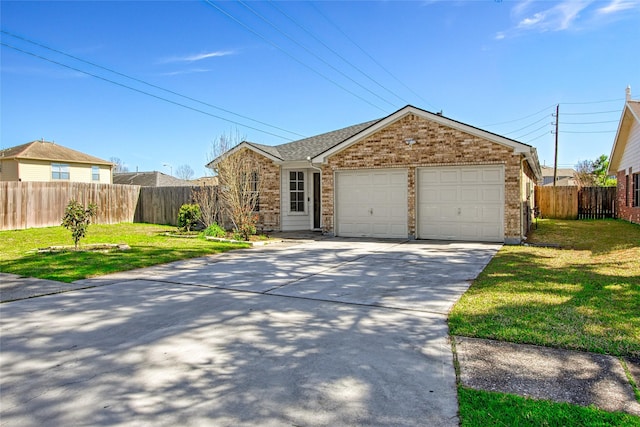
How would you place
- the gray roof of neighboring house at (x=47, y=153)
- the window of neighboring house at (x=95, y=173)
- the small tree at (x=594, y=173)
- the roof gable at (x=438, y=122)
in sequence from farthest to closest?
the small tree at (x=594, y=173), the window of neighboring house at (x=95, y=173), the gray roof of neighboring house at (x=47, y=153), the roof gable at (x=438, y=122)

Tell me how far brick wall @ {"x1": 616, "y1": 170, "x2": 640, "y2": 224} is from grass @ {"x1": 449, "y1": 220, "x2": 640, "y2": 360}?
10649 mm

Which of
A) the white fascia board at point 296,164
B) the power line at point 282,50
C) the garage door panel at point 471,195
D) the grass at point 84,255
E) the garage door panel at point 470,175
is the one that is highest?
the power line at point 282,50

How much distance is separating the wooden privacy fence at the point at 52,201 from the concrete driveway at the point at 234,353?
1154cm

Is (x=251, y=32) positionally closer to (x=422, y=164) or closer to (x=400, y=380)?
(x=422, y=164)

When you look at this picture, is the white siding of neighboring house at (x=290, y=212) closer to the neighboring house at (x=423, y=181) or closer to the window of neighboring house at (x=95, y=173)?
the neighboring house at (x=423, y=181)

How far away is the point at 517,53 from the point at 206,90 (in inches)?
667

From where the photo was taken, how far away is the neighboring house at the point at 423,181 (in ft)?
40.5

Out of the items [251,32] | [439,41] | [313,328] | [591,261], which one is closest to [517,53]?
[439,41]

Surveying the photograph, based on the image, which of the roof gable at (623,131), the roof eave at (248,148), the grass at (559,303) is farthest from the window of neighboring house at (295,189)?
the roof gable at (623,131)

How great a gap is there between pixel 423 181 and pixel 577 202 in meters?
15.5

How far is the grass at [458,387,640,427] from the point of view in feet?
8.43

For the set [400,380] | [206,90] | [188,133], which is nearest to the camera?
[400,380]

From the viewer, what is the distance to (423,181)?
13500mm

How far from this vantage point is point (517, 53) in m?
13.8
